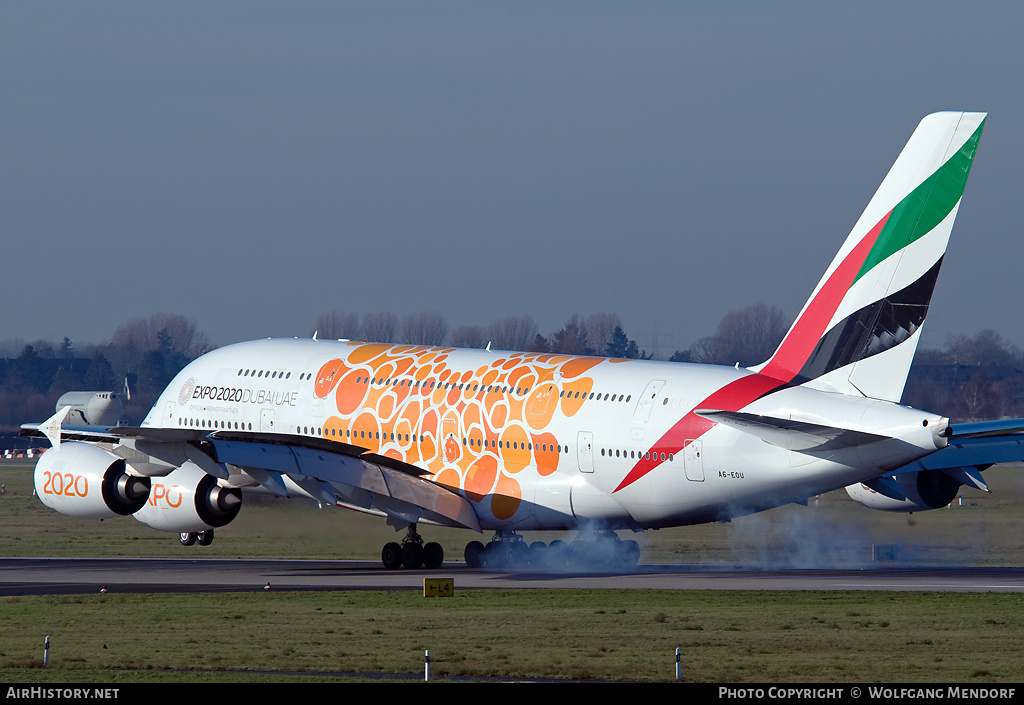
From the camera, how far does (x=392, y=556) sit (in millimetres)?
44938

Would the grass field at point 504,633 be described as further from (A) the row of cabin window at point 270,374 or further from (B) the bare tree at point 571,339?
(B) the bare tree at point 571,339

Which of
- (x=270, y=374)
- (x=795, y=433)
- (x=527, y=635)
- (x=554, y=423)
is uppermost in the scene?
(x=270, y=374)

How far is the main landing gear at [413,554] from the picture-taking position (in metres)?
44.6

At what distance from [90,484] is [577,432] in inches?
565

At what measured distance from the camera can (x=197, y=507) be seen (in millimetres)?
44500

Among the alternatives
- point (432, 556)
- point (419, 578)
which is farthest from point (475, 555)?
point (419, 578)

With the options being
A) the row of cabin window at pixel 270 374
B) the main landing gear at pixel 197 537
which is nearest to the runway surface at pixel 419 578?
the main landing gear at pixel 197 537

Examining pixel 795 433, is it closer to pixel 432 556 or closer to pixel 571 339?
pixel 432 556

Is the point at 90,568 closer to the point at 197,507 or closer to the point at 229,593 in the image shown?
the point at 197,507

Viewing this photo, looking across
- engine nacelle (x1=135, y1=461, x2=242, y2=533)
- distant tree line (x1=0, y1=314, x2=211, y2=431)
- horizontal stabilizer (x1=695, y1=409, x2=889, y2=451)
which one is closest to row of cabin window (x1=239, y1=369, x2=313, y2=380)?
engine nacelle (x1=135, y1=461, x2=242, y2=533)

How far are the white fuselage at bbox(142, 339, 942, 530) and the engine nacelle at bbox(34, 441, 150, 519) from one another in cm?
456

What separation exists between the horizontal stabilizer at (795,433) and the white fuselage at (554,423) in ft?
0.52
